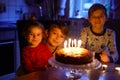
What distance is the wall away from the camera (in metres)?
3.30

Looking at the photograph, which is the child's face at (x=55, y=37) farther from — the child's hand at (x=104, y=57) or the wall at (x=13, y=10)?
the wall at (x=13, y=10)

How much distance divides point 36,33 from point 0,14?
5.98 feet

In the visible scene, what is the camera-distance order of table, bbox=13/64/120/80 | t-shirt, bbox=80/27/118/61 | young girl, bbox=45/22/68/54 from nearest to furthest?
table, bbox=13/64/120/80 → young girl, bbox=45/22/68/54 → t-shirt, bbox=80/27/118/61

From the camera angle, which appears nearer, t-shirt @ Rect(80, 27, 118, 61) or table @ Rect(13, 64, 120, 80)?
table @ Rect(13, 64, 120, 80)

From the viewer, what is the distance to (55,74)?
1430 mm

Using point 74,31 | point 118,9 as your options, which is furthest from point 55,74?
point 118,9

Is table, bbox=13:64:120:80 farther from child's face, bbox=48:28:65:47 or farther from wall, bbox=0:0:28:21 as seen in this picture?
wall, bbox=0:0:28:21

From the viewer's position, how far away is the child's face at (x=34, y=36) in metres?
1.54

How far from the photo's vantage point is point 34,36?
5.10 feet

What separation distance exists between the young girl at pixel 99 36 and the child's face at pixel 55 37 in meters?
0.25

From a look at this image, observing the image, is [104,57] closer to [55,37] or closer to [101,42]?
[101,42]

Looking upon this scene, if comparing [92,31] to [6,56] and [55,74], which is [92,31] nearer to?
[55,74]

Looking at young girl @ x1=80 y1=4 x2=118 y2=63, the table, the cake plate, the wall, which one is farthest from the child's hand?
the wall

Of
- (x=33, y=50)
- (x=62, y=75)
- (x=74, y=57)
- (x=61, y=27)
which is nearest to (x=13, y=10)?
(x=61, y=27)
